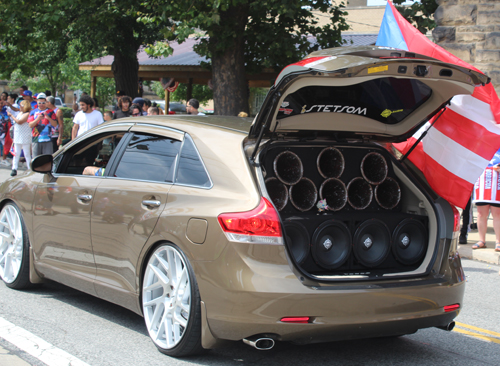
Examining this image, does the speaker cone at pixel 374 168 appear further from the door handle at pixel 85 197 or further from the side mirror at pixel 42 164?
the side mirror at pixel 42 164

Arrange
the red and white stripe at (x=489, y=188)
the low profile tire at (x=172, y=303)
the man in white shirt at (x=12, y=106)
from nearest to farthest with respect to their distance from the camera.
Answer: the low profile tire at (x=172, y=303) < the red and white stripe at (x=489, y=188) < the man in white shirt at (x=12, y=106)

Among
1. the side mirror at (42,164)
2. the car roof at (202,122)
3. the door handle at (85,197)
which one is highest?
the car roof at (202,122)

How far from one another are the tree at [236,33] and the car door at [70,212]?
858 cm


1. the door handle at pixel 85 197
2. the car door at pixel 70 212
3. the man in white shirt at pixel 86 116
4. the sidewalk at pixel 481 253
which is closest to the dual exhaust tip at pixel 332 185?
the car door at pixel 70 212

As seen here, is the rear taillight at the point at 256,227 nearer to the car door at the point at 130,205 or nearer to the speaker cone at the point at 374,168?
the car door at the point at 130,205

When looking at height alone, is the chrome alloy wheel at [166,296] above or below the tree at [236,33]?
below

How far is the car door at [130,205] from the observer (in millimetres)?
4371

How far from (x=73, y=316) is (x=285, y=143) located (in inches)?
90.7

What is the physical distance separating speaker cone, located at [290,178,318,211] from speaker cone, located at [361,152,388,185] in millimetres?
447

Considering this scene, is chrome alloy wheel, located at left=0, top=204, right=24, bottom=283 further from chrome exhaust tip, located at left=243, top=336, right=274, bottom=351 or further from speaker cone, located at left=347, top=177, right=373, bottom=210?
speaker cone, located at left=347, top=177, right=373, bottom=210

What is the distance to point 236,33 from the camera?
14812mm

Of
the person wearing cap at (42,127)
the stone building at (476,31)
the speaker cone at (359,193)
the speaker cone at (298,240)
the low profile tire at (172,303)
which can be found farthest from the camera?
the person wearing cap at (42,127)

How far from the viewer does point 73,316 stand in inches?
200

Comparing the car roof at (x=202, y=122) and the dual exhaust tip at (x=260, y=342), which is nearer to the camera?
the dual exhaust tip at (x=260, y=342)
